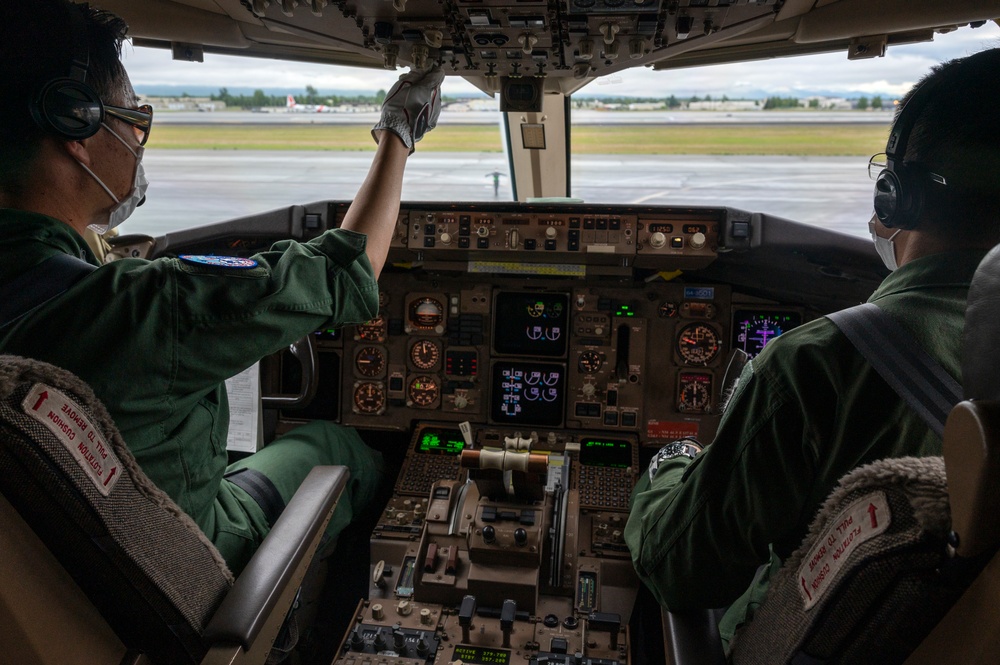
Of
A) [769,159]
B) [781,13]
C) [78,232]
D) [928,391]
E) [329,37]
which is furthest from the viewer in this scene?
[769,159]

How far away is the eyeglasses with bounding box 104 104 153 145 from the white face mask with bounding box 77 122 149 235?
0.08ft

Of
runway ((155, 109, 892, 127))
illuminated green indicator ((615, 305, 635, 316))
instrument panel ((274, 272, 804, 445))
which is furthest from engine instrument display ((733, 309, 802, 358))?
runway ((155, 109, 892, 127))

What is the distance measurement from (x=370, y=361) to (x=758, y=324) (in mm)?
1652

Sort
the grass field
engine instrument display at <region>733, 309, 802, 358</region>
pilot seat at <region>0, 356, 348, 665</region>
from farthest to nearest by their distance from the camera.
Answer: the grass field
engine instrument display at <region>733, 309, 802, 358</region>
pilot seat at <region>0, 356, 348, 665</region>

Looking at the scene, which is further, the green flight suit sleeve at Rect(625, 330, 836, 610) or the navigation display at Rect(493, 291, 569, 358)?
the navigation display at Rect(493, 291, 569, 358)

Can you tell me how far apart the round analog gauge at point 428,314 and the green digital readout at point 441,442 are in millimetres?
451

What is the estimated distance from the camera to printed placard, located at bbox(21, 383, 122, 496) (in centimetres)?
86

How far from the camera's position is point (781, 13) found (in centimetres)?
172

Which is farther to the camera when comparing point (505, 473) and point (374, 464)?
point (374, 464)

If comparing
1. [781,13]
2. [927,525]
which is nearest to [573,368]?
[781,13]

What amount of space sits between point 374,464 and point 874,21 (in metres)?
2.21

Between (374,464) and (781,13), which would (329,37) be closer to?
(781,13)

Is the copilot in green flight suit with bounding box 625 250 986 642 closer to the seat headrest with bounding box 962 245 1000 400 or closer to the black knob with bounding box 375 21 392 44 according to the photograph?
the seat headrest with bounding box 962 245 1000 400

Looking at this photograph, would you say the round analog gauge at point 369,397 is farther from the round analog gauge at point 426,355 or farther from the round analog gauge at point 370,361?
the round analog gauge at point 426,355
